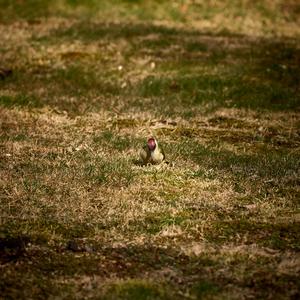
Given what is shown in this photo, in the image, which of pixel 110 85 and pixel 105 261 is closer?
pixel 105 261

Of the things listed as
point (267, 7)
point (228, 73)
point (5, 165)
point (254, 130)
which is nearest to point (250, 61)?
point (228, 73)

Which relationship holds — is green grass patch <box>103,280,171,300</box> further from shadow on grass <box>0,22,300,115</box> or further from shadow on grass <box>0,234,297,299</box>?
shadow on grass <box>0,22,300,115</box>

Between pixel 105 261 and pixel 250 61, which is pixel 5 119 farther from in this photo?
pixel 250 61

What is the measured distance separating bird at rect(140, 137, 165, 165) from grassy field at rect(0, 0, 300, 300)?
0.18 meters

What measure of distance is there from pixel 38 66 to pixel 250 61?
8.66 meters

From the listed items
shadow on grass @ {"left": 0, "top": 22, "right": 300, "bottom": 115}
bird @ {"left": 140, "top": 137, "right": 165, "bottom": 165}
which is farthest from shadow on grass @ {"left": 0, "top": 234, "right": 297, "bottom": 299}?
shadow on grass @ {"left": 0, "top": 22, "right": 300, "bottom": 115}

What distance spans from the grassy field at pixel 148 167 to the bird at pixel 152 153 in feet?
0.58

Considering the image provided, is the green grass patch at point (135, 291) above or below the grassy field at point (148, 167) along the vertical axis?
above

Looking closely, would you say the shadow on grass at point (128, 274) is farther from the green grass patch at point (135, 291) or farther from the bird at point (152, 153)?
the bird at point (152, 153)

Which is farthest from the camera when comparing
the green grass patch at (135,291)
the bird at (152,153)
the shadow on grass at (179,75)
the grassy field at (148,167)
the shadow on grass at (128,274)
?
the shadow on grass at (179,75)

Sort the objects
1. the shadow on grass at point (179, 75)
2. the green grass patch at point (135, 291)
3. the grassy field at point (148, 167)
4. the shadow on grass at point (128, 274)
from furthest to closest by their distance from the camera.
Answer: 1. the shadow on grass at point (179, 75)
2. the grassy field at point (148, 167)
3. the shadow on grass at point (128, 274)
4. the green grass patch at point (135, 291)

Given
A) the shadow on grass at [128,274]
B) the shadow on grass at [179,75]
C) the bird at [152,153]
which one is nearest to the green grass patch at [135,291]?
the shadow on grass at [128,274]

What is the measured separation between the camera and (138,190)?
10.8m

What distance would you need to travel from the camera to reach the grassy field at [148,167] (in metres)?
7.93
